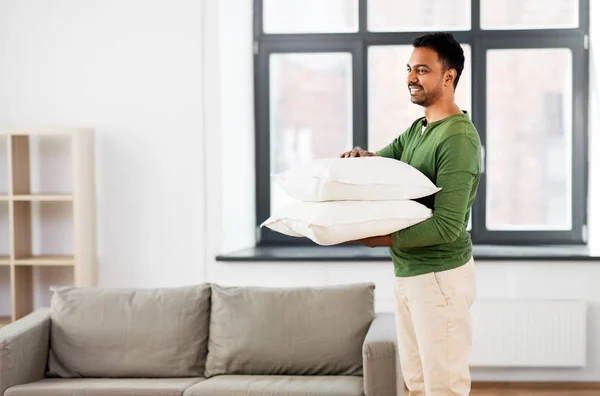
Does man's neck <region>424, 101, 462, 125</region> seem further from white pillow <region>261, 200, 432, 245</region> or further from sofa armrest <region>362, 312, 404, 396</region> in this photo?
sofa armrest <region>362, 312, 404, 396</region>

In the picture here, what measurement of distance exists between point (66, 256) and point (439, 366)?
285cm

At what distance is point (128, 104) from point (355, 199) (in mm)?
2574

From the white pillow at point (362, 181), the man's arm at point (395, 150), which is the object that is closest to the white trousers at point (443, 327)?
the white pillow at point (362, 181)

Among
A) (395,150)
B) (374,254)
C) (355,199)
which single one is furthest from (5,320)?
(355,199)

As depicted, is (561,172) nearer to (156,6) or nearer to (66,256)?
(156,6)

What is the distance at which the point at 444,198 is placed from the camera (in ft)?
7.82

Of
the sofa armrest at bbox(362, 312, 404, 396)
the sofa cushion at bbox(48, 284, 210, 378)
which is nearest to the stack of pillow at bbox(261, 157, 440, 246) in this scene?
the sofa armrest at bbox(362, 312, 404, 396)

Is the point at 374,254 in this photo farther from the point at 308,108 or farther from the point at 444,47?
the point at 444,47

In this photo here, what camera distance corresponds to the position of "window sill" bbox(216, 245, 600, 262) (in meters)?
4.54

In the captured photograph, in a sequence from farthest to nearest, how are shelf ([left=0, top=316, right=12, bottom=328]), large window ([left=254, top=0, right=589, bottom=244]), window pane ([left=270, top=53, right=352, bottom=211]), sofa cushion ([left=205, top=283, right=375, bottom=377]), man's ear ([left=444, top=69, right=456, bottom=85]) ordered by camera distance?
1. window pane ([left=270, top=53, right=352, bottom=211])
2. large window ([left=254, top=0, right=589, bottom=244])
3. shelf ([left=0, top=316, right=12, bottom=328])
4. sofa cushion ([left=205, top=283, right=375, bottom=377])
5. man's ear ([left=444, top=69, right=456, bottom=85])

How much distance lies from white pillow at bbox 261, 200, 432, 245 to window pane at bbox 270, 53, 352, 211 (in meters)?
2.67

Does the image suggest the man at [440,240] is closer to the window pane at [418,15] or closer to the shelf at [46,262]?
the shelf at [46,262]

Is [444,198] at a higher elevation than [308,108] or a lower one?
lower

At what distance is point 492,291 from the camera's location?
15.0 ft
